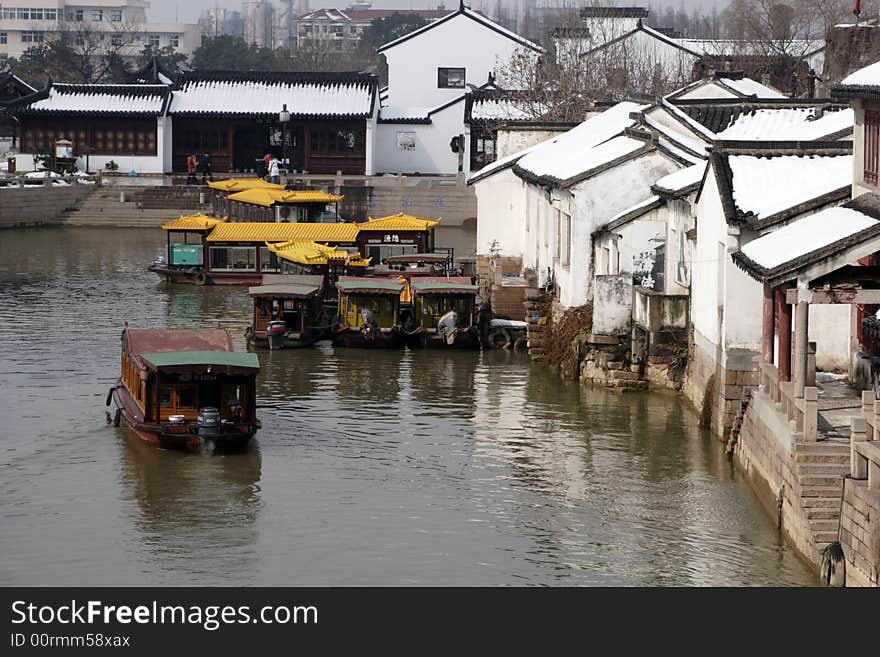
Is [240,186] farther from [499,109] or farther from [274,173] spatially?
[499,109]

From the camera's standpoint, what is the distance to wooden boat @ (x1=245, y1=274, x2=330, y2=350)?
35500 mm

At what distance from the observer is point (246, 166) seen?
7094 centimetres

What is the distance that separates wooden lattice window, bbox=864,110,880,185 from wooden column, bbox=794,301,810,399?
137 inches

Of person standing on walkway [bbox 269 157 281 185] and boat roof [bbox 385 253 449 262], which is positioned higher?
person standing on walkway [bbox 269 157 281 185]

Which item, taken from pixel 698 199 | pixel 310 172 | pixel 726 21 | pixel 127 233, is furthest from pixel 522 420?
pixel 726 21

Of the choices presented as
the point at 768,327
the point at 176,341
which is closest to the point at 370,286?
the point at 176,341

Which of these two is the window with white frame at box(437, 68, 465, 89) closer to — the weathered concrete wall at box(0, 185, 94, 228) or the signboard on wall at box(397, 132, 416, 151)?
the signboard on wall at box(397, 132, 416, 151)

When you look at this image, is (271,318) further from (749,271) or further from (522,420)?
(749,271)

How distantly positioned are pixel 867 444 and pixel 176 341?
12.8 metres

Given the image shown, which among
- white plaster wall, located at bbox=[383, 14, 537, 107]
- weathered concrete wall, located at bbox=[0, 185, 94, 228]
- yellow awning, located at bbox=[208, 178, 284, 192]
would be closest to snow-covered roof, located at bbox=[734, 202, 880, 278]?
yellow awning, located at bbox=[208, 178, 284, 192]

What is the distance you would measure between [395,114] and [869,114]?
163ft

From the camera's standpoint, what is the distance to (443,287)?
35875 millimetres

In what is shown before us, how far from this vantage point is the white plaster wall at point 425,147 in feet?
235

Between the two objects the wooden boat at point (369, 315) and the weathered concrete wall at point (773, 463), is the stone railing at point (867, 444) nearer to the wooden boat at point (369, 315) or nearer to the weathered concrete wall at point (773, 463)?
the weathered concrete wall at point (773, 463)
